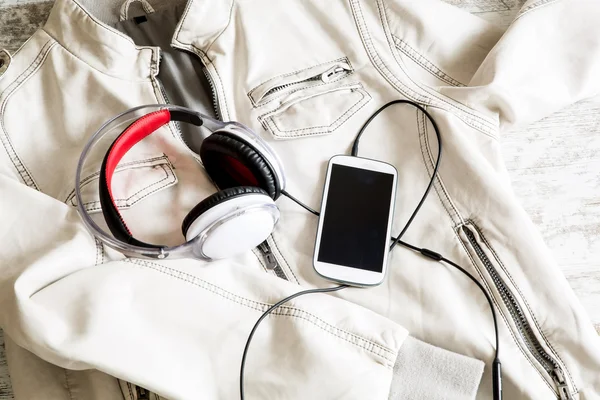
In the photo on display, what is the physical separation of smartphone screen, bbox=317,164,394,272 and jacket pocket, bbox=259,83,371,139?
71mm

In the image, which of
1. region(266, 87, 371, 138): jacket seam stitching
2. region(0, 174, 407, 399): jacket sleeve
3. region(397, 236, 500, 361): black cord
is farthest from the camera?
region(266, 87, 371, 138): jacket seam stitching

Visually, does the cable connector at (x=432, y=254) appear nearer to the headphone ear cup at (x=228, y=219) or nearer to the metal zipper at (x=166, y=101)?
the headphone ear cup at (x=228, y=219)

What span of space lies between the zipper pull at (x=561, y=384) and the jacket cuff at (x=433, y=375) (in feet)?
0.34

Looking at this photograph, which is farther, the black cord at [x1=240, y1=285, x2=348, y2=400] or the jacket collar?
the jacket collar

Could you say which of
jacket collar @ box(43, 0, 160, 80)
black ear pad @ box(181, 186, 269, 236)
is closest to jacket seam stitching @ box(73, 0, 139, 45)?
jacket collar @ box(43, 0, 160, 80)

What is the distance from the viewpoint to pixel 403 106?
0.84 m

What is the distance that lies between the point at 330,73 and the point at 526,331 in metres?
0.48

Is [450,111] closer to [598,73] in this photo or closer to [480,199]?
[480,199]

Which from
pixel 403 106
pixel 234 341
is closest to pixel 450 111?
pixel 403 106

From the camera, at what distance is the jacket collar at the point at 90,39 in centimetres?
79

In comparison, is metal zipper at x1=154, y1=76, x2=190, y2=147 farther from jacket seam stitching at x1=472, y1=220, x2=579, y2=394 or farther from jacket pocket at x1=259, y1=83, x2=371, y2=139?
jacket seam stitching at x1=472, y1=220, x2=579, y2=394

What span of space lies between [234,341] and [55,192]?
1.12ft

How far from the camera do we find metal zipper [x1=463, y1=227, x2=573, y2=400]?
702 mm

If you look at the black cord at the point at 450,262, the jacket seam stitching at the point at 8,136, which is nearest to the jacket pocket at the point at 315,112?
the black cord at the point at 450,262
